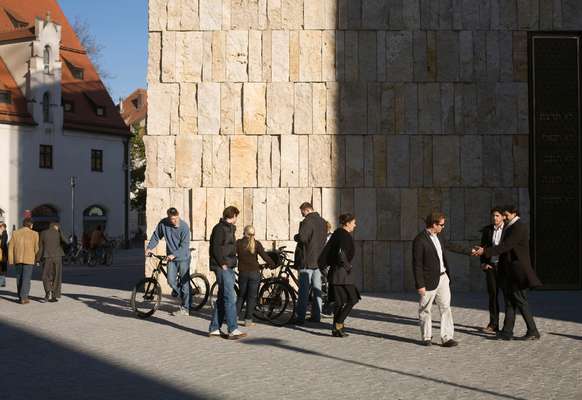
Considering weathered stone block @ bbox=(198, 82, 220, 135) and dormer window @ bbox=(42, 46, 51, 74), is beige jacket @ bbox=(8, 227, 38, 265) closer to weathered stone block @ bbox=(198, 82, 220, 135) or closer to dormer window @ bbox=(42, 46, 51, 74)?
weathered stone block @ bbox=(198, 82, 220, 135)

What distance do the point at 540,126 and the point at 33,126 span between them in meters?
35.6

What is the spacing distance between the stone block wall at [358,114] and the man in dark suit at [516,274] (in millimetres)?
7387

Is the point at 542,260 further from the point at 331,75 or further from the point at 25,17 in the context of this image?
the point at 25,17

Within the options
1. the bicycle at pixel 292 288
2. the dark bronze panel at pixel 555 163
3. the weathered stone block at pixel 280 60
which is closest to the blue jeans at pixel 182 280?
the bicycle at pixel 292 288

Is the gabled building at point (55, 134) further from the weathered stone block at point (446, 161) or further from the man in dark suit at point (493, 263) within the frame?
the man in dark suit at point (493, 263)

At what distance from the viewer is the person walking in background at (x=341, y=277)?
1209cm

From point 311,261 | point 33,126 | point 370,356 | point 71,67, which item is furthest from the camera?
point 71,67

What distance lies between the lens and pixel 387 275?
19406 mm

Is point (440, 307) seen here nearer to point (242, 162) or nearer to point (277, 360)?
point (277, 360)

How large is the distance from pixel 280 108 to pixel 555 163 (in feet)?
21.2

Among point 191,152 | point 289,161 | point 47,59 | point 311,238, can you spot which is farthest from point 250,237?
point 47,59

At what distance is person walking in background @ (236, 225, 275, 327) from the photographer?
503 inches

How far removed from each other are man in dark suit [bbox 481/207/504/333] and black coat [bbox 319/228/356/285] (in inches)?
76.2

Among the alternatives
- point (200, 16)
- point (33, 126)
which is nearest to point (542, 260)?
point (200, 16)
